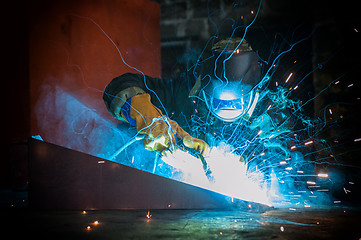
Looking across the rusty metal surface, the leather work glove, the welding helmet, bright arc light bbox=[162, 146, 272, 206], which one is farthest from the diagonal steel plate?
the welding helmet

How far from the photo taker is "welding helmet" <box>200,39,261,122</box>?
2.17 m

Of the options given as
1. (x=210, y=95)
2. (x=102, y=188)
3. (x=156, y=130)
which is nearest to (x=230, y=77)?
(x=210, y=95)

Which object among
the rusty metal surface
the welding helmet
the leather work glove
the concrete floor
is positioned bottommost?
the concrete floor

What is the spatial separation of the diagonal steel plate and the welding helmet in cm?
68

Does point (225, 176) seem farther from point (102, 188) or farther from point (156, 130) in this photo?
point (102, 188)

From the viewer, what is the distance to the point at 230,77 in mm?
2176

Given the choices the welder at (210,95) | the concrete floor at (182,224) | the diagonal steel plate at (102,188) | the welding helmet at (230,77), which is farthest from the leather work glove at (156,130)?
the concrete floor at (182,224)

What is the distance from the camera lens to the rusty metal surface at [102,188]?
5.80 feet

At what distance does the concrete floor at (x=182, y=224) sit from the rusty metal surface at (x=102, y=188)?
0.19 ft

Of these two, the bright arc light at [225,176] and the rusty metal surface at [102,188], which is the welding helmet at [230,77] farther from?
the rusty metal surface at [102,188]

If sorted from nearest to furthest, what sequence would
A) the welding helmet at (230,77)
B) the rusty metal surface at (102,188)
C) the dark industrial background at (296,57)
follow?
1. the rusty metal surface at (102,188)
2. the welding helmet at (230,77)
3. the dark industrial background at (296,57)

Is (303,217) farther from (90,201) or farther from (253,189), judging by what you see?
(90,201)

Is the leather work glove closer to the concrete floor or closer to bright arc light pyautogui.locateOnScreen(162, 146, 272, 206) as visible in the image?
bright arc light pyautogui.locateOnScreen(162, 146, 272, 206)

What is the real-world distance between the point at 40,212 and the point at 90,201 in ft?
0.82
